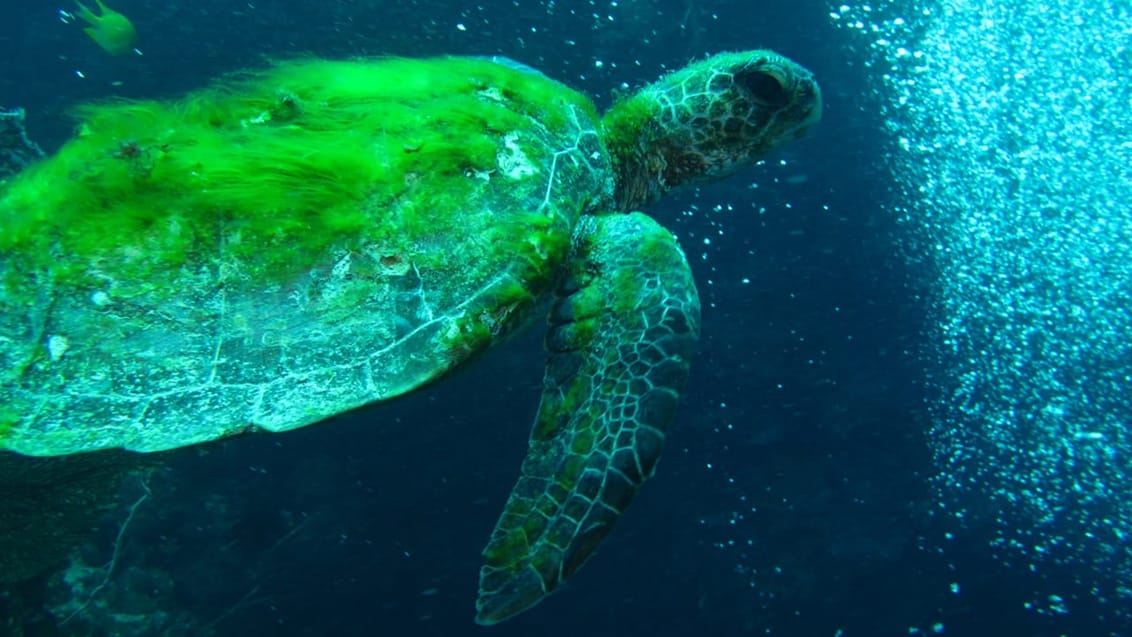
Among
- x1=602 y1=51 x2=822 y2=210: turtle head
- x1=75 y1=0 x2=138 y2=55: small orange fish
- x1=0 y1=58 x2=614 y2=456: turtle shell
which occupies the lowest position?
x1=75 y1=0 x2=138 y2=55: small orange fish

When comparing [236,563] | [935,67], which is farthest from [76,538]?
[935,67]

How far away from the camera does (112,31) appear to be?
6715 millimetres

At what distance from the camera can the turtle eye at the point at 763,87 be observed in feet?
9.86

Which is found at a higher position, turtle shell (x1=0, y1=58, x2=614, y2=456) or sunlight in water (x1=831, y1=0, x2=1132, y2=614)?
sunlight in water (x1=831, y1=0, x2=1132, y2=614)

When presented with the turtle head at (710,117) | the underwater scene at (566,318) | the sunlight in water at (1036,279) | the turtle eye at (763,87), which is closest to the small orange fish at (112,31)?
the underwater scene at (566,318)

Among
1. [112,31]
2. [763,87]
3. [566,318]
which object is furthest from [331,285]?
[112,31]

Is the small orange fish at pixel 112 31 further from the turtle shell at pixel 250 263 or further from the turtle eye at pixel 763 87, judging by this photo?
the turtle eye at pixel 763 87

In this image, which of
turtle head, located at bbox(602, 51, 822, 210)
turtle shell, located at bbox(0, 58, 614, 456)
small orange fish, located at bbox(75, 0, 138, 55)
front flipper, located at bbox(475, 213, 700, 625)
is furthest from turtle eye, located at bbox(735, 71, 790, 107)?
small orange fish, located at bbox(75, 0, 138, 55)

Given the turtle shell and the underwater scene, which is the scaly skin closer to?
the underwater scene

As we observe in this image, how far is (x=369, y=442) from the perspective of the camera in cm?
606

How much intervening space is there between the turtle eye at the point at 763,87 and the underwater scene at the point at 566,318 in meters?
0.03

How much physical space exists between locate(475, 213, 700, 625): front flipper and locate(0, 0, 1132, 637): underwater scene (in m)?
0.01

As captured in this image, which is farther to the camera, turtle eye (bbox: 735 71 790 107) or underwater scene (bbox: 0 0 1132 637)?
turtle eye (bbox: 735 71 790 107)

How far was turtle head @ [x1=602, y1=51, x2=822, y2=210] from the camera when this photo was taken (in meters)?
3.03
